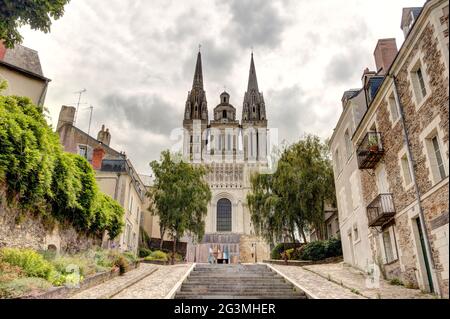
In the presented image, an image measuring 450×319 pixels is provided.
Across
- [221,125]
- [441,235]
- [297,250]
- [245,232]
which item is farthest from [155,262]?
→ [221,125]

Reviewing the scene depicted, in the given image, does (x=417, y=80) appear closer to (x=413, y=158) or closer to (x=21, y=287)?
(x=413, y=158)

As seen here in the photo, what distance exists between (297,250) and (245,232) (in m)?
23.1

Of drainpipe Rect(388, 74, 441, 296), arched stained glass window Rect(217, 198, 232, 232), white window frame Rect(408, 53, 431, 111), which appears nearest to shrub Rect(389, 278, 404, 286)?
drainpipe Rect(388, 74, 441, 296)

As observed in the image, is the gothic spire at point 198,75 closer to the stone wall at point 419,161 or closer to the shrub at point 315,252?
the shrub at point 315,252

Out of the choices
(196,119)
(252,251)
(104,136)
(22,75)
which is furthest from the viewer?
(196,119)

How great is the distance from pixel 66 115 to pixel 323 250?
19585mm

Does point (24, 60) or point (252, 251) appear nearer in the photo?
point (24, 60)

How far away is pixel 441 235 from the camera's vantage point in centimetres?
947

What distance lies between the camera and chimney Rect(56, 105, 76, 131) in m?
26.5

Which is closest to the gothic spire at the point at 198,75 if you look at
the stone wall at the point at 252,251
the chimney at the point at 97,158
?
the stone wall at the point at 252,251

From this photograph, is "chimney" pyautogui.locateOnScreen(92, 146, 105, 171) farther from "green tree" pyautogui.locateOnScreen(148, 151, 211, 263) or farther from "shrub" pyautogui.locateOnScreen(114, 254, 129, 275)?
"shrub" pyautogui.locateOnScreen(114, 254, 129, 275)

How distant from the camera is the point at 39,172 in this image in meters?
12.3

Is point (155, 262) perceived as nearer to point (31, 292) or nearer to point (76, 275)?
point (76, 275)

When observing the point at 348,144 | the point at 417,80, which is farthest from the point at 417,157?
the point at 348,144
